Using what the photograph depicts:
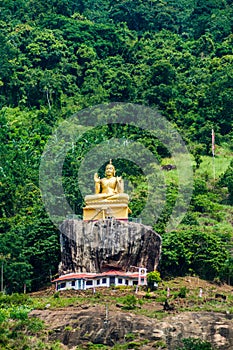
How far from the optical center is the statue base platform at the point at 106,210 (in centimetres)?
5031

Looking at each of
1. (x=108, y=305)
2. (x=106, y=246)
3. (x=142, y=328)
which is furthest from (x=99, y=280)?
(x=142, y=328)

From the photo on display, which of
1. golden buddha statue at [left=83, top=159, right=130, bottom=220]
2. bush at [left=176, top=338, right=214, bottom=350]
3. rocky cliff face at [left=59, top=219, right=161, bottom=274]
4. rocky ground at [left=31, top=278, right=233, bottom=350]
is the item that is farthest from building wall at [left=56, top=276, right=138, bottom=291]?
bush at [left=176, top=338, right=214, bottom=350]

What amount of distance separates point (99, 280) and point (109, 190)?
5.27 metres

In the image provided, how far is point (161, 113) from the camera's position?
70.8m

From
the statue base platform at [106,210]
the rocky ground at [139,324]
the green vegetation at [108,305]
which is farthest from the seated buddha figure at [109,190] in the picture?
the rocky ground at [139,324]

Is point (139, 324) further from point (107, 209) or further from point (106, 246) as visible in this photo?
point (107, 209)

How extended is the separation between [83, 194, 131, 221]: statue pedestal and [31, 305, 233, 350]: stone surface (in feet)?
27.8

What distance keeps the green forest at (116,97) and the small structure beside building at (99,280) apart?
230cm

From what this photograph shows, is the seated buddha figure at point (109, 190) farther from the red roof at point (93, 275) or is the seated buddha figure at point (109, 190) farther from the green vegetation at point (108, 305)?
the green vegetation at point (108, 305)

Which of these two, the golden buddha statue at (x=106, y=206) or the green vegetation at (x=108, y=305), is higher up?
the golden buddha statue at (x=106, y=206)

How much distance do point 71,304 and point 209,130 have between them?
90.9 feet

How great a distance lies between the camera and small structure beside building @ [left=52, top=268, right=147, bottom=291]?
47.2m

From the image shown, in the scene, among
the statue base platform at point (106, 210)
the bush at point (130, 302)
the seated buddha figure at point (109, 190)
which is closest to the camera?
the bush at point (130, 302)

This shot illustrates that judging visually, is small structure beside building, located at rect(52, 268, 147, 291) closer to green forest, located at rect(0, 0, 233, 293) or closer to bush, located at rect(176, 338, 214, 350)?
green forest, located at rect(0, 0, 233, 293)
